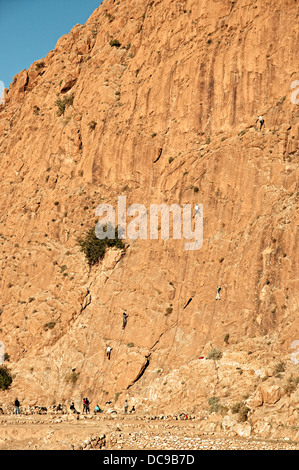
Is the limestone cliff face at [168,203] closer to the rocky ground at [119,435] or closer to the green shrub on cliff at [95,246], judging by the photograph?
the green shrub on cliff at [95,246]

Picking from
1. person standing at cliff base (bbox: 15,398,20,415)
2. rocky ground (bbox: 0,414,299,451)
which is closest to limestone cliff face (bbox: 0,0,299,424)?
person standing at cliff base (bbox: 15,398,20,415)

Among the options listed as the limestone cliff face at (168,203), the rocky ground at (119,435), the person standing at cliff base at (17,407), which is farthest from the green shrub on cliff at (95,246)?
the rocky ground at (119,435)

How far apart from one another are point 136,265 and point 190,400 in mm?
9149

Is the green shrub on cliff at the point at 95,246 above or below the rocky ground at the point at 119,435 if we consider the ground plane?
above

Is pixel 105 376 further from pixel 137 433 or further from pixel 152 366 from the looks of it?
pixel 137 433

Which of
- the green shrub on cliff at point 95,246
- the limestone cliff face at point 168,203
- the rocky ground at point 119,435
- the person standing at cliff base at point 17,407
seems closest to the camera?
the rocky ground at point 119,435

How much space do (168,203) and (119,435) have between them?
49.0 feet

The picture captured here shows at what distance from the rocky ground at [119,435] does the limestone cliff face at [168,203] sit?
249 cm

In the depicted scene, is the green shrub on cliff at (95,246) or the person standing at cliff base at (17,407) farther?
the green shrub on cliff at (95,246)

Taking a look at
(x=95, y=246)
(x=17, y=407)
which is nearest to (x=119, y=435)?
(x=17, y=407)

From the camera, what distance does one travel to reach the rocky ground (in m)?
22.3

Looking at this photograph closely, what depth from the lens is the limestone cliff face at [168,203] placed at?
97.0 feet

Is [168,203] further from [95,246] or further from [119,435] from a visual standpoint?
[119,435]

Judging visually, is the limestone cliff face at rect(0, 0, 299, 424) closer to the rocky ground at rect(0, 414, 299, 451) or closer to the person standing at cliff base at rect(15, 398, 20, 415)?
the person standing at cliff base at rect(15, 398, 20, 415)
